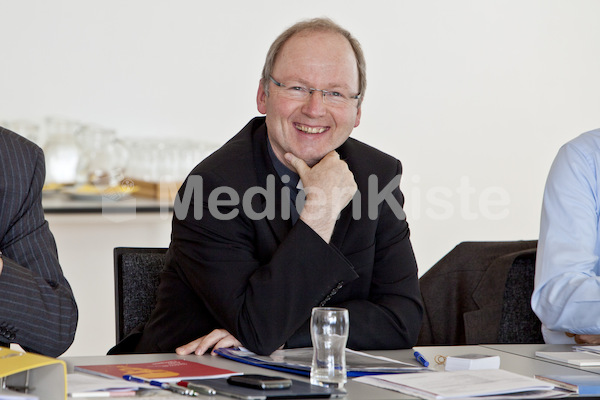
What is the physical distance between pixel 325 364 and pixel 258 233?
536 mm

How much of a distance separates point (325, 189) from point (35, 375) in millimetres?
911

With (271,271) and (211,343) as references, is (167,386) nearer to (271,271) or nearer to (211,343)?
(211,343)

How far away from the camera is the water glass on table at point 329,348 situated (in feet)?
4.42

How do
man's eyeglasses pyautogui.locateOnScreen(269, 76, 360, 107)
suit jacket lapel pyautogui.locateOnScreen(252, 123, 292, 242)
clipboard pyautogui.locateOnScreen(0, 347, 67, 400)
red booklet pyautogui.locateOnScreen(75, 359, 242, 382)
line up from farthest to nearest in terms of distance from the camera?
man's eyeglasses pyautogui.locateOnScreen(269, 76, 360, 107) < suit jacket lapel pyautogui.locateOnScreen(252, 123, 292, 242) < red booklet pyautogui.locateOnScreen(75, 359, 242, 382) < clipboard pyautogui.locateOnScreen(0, 347, 67, 400)

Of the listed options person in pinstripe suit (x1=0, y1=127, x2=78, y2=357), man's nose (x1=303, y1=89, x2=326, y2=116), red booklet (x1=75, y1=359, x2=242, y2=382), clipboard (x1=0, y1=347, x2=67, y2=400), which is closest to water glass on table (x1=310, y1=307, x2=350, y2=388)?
red booklet (x1=75, y1=359, x2=242, y2=382)

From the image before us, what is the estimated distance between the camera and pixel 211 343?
1668mm

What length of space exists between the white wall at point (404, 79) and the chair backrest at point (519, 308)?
60.2 inches

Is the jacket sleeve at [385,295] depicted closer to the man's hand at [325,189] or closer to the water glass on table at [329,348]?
the man's hand at [325,189]

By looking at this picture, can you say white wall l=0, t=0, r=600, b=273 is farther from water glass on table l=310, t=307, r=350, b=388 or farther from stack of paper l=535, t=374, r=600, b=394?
stack of paper l=535, t=374, r=600, b=394

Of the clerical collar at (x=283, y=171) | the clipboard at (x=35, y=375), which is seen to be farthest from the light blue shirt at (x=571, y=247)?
the clipboard at (x=35, y=375)

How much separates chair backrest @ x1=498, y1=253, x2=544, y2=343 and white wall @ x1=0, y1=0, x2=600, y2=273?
153 centimetres

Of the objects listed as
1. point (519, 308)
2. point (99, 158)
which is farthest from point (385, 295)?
point (99, 158)

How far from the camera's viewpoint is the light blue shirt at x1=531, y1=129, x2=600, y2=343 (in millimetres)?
2018

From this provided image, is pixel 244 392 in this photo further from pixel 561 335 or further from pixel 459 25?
pixel 459 25
